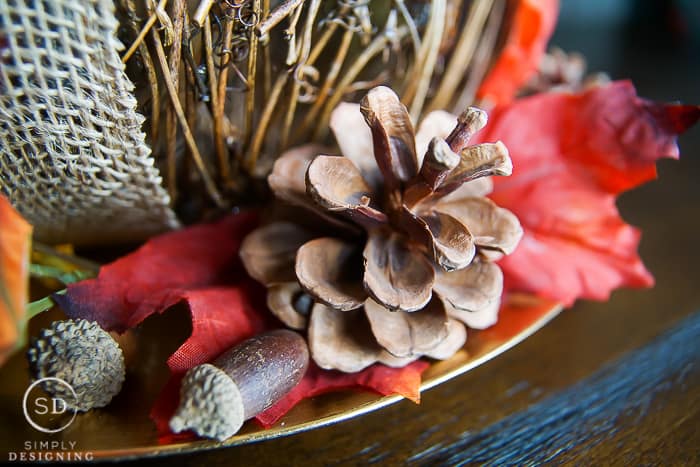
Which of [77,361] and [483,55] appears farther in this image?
[483,55]

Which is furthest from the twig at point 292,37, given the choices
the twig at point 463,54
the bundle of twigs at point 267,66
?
the twig at point 463,54

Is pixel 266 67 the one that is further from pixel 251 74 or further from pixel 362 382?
pixel 362 382

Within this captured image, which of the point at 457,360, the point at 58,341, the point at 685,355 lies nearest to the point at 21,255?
the point at 58,341

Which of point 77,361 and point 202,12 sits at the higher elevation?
point 202,12

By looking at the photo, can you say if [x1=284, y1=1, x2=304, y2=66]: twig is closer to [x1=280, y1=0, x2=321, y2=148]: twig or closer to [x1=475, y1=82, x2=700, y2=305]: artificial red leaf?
[x1=280, y1=0, x2=321, y2=148]: twig

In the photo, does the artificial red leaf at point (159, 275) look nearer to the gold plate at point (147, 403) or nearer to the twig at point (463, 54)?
the gold plate at point (147, 403)

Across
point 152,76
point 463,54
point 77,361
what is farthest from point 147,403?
point 463,54

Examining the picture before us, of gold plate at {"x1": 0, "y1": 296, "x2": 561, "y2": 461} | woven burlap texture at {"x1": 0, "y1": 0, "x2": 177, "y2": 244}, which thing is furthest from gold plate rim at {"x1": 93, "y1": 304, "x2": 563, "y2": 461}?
woven burlap texture at {"x1": 0, "y1": 0, "x2": 177, "y2": 244}
